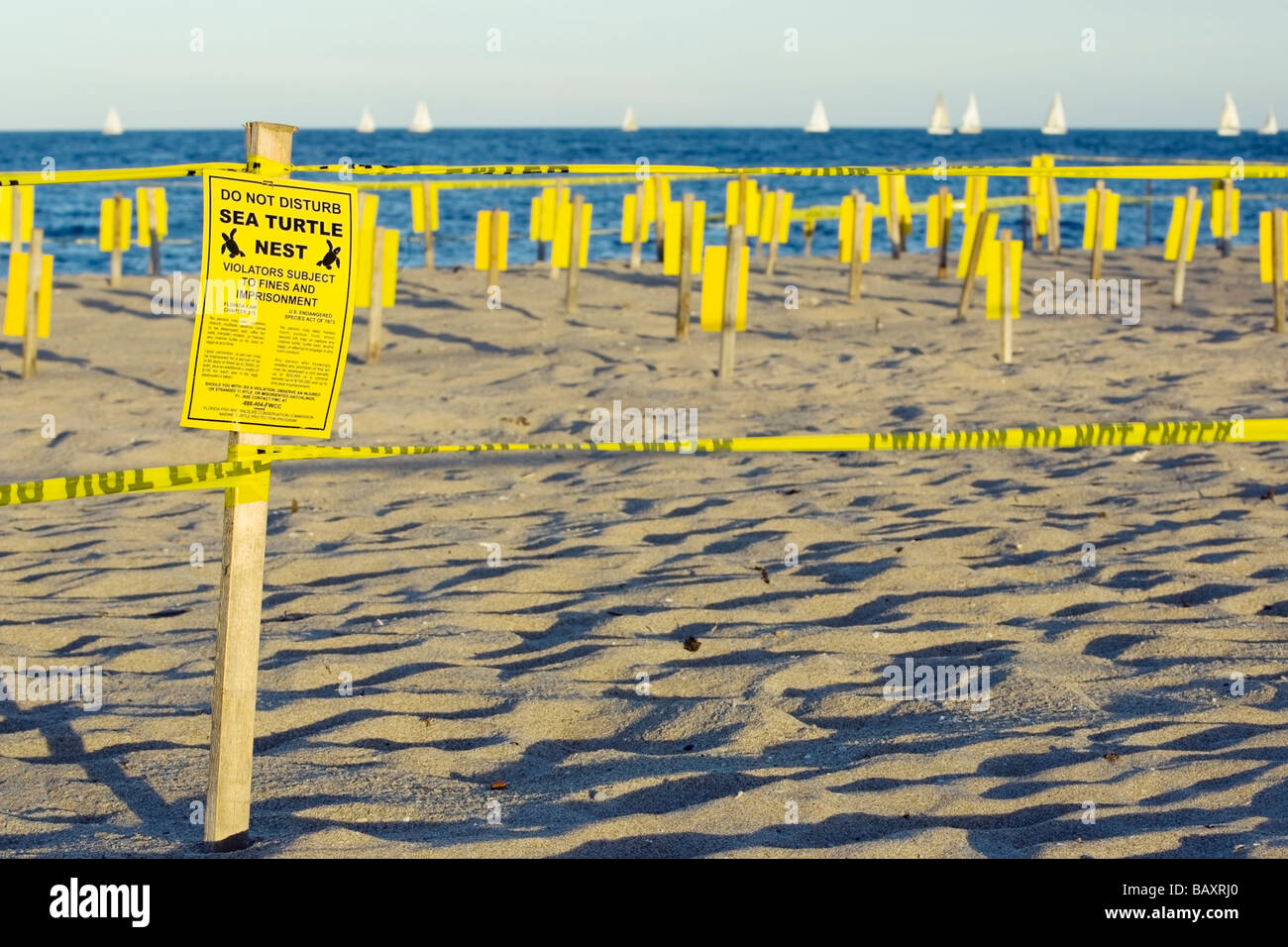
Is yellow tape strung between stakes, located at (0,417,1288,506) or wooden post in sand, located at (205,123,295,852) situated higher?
yellow tape strung between stakes, located at (0,417,1288,506)

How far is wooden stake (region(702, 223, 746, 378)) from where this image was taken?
29.4 ft

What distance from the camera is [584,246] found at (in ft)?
Answer: 46.5

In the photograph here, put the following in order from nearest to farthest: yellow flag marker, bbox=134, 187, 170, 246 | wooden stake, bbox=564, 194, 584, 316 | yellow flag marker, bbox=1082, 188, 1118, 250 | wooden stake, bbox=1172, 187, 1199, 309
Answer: wooden stake, bbox=564, 194, 584, 316 < wooden stake, bbox=1172, 187, 1199, 309 < yellow flag marker, bbox=1082, 188, 1118, 250 < yellow flag marker, bbox=134, 187, 170, 246

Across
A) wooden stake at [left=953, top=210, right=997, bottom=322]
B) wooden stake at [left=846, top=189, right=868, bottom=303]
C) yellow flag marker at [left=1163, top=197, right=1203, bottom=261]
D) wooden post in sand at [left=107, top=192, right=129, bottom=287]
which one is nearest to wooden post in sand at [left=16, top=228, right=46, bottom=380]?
wooden post in sand at [left=107, top=192, right=129, bottom=287]

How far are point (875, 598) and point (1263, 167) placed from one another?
464 cm

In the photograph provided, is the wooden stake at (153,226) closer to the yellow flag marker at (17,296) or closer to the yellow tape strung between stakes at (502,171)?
the yellow flag marker at (17,296)

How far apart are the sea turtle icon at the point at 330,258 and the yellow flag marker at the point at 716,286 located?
6.06 m

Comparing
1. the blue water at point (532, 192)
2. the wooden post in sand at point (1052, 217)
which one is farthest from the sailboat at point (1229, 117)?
the wooden post in sand at point (1052, 217)

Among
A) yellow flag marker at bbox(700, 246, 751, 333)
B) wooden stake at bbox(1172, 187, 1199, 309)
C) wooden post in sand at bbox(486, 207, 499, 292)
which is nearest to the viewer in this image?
yellow flag marker at bbox(700, 246, 751, 333)

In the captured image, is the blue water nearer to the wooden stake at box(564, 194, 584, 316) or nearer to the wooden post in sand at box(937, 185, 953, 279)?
the wooden stake at box(564, 194, 584, 316)

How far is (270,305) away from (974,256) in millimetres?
9919

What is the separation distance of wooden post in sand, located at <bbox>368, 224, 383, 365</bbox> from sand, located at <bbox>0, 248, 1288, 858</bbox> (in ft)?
3.68
